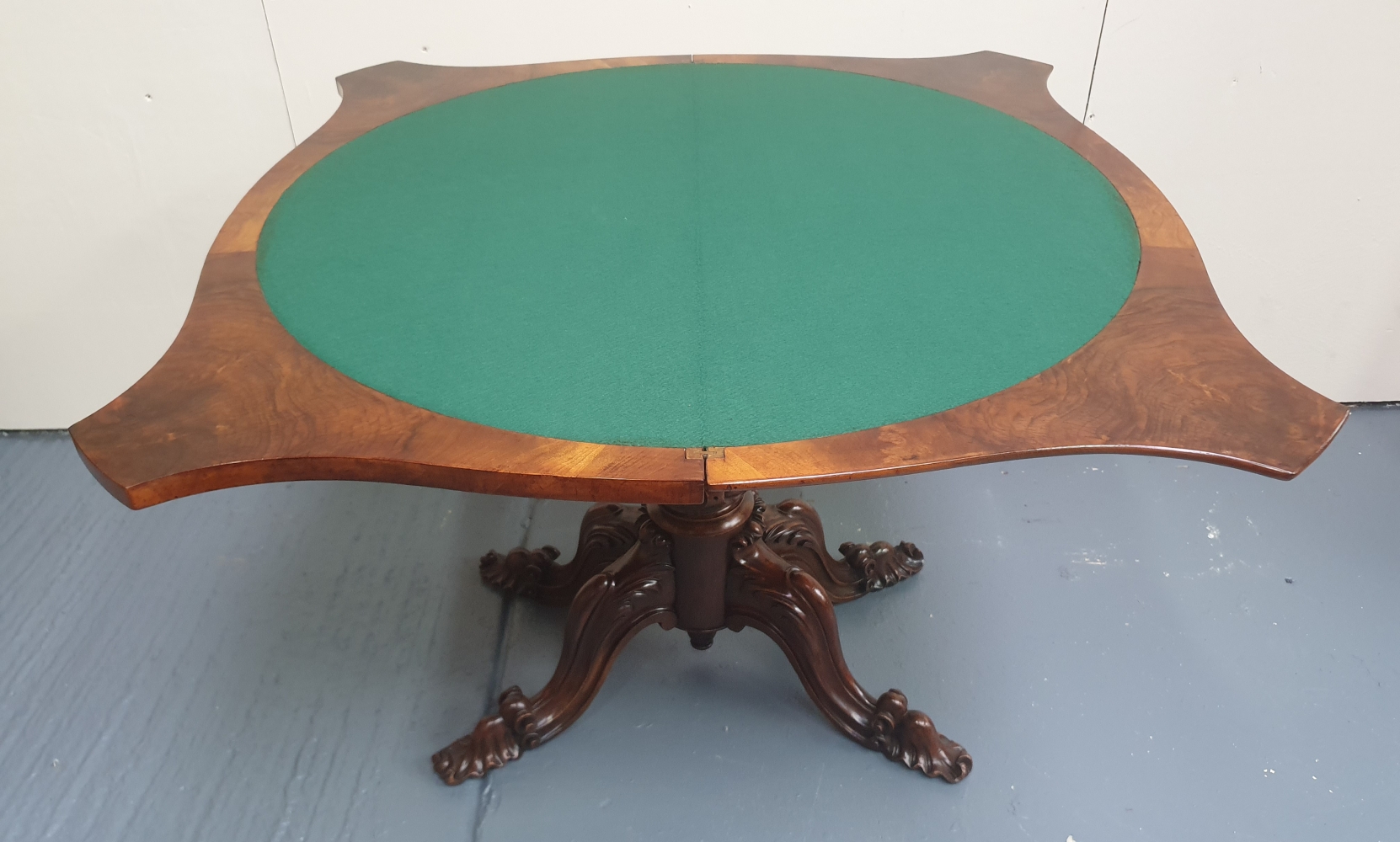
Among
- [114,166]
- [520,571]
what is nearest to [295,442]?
[520,571]

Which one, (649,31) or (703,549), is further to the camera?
(649,31)

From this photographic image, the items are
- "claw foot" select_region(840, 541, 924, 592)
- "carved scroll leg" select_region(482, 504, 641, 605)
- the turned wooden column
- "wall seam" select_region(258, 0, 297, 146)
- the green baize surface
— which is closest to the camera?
the green baize surface

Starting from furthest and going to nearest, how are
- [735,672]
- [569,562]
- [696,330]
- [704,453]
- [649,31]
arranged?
[649,31] → [569,562] → [735,672] → [696,330] → [704,453]

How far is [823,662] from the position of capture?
4.86ft

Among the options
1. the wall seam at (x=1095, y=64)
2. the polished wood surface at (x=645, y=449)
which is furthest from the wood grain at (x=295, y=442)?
the wall seam at (x=1095, y=64)

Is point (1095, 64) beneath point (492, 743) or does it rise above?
above

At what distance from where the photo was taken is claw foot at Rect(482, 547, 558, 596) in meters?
1.75

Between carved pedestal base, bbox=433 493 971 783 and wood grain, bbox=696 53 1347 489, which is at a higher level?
wood grain, bbox=696 53 1347 489

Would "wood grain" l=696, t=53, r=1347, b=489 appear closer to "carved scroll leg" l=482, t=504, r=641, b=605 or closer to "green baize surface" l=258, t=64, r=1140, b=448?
"green baize surface" l=258, t=64, r=1140, b=448

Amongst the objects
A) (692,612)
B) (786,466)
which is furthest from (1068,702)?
(786,466)

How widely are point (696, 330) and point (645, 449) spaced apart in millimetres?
222

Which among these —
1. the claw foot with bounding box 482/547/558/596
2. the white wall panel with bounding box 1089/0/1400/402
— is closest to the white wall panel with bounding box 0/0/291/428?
the claw foot with bounding box 482/547/558/596

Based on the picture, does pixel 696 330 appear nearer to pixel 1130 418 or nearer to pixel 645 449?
pixel 645 449

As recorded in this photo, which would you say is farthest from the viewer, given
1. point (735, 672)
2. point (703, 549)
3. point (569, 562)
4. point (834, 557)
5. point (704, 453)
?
A: point (834, 557)
